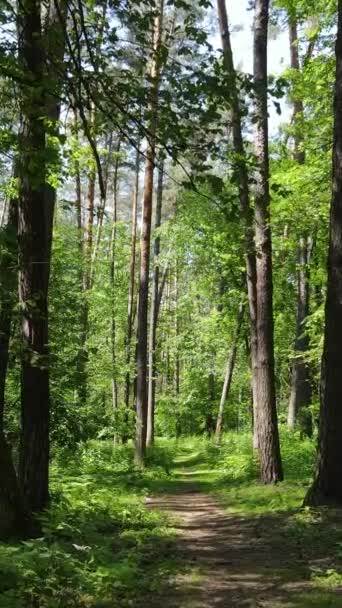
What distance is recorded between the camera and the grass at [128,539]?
4.62 metres

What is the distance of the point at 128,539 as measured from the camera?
7168 mm

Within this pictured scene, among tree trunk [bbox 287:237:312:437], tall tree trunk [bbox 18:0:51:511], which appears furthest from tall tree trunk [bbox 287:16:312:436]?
tall tree trunk [bbox 18:0:51:511]

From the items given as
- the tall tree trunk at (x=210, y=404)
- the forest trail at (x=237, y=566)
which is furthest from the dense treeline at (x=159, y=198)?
the tall tree trunk at (x=210, y=404)

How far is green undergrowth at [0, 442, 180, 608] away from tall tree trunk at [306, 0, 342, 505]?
2139 mm

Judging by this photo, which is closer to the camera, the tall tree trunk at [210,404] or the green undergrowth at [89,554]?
the green undergrowth at [89,554]

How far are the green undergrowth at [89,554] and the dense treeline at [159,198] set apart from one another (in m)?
0.61

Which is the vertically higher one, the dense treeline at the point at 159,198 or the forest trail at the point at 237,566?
the dense treeline at the point at 159,198

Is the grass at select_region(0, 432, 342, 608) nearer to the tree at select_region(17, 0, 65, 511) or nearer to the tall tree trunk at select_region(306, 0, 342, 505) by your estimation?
the tall tree trunk at select_region(306, 0, 342, 505)

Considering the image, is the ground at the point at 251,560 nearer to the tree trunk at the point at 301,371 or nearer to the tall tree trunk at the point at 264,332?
the tall tree trunk at the point at 264,332

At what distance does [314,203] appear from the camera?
1268 centimetres

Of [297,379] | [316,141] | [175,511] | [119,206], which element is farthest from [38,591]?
[119,206]

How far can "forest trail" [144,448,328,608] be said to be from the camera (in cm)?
481

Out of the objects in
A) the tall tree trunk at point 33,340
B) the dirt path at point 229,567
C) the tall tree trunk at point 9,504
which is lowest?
the dirt path at point 229,567

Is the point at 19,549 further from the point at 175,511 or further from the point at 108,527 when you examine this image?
the point at 175,511
